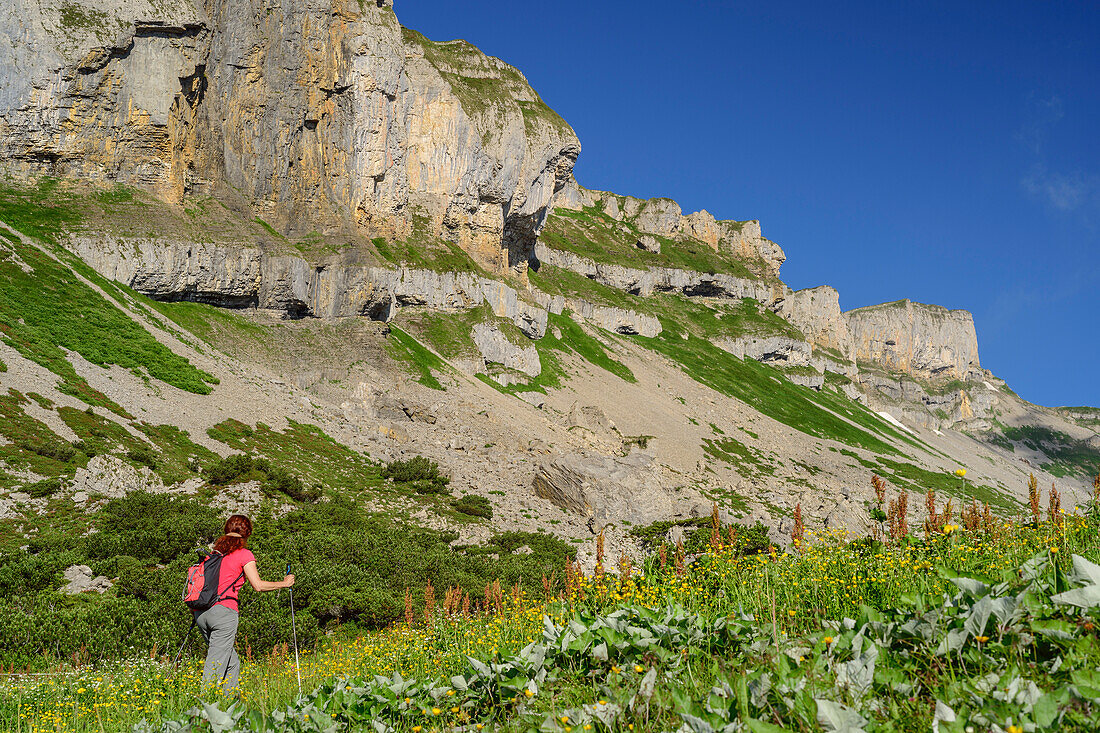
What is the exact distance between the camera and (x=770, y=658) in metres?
4.01

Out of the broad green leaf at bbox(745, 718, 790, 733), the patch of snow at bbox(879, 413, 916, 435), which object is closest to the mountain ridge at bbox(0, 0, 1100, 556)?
the broad green leaf at bbox(745, 718, 790, 733)

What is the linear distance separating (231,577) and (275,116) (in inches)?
3021

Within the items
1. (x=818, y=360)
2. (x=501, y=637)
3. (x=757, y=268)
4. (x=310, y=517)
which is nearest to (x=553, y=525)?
(x=310, y=517)

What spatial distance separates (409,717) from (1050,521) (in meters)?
6.56

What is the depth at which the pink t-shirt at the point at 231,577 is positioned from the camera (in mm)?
8586

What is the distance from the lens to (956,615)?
355 cm

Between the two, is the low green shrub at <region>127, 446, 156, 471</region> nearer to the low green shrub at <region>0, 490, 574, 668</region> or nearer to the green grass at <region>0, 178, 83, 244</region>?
the low green shrub at <region>0, 490, 574, 668</region>

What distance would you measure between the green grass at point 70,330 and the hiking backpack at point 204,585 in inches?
1233

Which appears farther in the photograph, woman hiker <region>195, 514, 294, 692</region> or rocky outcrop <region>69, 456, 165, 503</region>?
rocky outcrop <region>69, 456, 165, 503</region>

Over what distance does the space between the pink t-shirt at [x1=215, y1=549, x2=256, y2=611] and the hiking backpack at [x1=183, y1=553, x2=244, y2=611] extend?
28 mm

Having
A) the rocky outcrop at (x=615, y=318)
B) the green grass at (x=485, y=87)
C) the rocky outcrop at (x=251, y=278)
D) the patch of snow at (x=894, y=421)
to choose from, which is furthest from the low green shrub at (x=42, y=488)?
the patch of snow at (x=894, y=421)

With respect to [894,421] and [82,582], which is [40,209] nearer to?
[82,582]

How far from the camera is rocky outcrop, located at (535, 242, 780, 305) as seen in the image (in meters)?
150

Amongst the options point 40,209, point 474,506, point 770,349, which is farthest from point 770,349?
point 40,209
